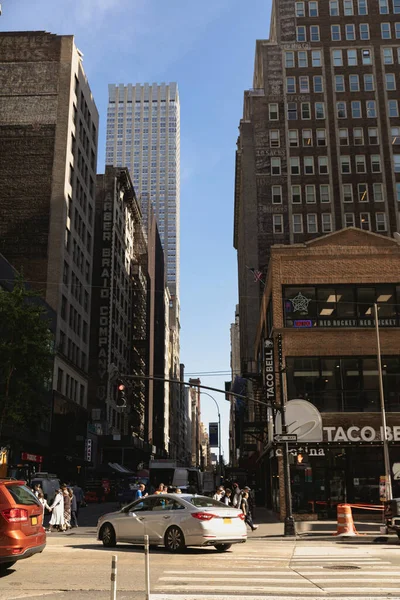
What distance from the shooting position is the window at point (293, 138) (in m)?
79.9

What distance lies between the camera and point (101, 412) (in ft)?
266

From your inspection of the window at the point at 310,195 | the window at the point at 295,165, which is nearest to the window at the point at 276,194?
the window at the point at 295,165

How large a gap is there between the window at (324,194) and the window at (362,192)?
3727 mm

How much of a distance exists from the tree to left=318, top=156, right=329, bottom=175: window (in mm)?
52481

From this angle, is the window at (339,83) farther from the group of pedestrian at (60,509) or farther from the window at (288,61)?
the group of pedestrian at (60,509)

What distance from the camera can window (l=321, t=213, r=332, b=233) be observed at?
7706 cm

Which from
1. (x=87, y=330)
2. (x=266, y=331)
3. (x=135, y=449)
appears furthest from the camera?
(x=135, y=449)

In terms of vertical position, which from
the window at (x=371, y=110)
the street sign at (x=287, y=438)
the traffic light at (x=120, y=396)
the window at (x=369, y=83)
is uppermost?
the window at (x=369, y=83)

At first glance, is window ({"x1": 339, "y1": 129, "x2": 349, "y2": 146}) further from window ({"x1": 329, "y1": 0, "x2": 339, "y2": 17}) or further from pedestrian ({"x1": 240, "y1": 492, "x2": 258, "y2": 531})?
pedestrian ({"x1": 240, "y1": 492, "x2": 258, "y2": 531})

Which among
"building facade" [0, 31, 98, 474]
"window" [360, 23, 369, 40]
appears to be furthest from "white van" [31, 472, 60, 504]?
"window" [360, 23, 369, 40]

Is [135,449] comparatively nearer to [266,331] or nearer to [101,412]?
[101,412]

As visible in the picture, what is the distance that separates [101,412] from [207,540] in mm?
66190

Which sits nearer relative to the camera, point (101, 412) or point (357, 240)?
point (357, 240)

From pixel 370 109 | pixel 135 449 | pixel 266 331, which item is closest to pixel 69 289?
pixel 266 331
